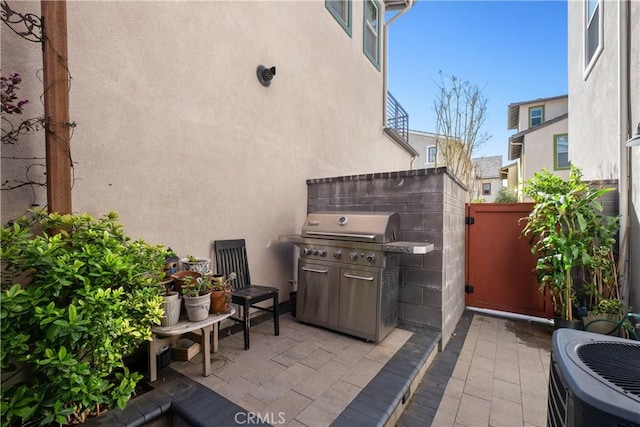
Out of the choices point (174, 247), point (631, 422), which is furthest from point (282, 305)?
point (631, 422)

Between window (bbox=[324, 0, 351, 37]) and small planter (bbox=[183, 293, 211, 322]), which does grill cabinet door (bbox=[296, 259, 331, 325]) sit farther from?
window (bbox=[324, 0, 351, 37])

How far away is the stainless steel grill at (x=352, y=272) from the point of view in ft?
9.78

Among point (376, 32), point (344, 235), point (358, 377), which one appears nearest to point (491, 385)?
point (358, 377)

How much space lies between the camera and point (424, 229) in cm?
338

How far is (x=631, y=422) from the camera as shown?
0.74 metres

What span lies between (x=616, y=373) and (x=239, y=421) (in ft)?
6.31

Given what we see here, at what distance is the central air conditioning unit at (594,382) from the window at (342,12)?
6.30m

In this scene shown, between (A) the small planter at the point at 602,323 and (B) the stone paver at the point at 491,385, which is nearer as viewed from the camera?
(B) the stone paver at the point at 491,385

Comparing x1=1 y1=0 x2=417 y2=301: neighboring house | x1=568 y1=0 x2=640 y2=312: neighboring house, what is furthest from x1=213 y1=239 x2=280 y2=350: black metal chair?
x1=568 y1=0 x2=640 y2=312: neighboring house

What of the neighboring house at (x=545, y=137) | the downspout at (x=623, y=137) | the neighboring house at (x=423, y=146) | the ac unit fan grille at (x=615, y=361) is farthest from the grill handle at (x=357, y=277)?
the neighboring house at (x=423, y=146)

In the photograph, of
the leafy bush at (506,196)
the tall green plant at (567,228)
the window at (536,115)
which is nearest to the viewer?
the tall green plant at (567,228)

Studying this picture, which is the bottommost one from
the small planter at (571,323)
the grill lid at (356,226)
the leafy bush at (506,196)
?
the small planter at (571,323)

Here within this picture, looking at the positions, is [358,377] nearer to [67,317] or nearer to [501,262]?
[67,317]

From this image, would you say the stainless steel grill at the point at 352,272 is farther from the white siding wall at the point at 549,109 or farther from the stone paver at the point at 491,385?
the white siding wall at the point at 549,109
